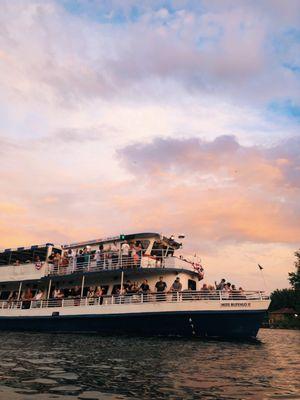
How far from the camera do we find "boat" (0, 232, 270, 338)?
20094 millimetres

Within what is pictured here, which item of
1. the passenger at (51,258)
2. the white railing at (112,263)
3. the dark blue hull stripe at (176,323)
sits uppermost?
the passenger at (51,258)

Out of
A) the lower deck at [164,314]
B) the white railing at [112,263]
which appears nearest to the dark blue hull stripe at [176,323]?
the lower deck at [164,314]

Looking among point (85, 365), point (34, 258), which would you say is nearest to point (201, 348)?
point (85, 365)

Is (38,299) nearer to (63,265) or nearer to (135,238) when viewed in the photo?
(63,265)

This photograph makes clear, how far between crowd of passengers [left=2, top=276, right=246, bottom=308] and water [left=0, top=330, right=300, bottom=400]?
19.1ft

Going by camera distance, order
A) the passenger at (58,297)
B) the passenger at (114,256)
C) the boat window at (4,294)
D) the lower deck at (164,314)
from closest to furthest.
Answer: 1. the lower deck at (164,314)
2. the passenger at (114,256)
3. the passenger at (58,297)
4. the boat window at (4,294)

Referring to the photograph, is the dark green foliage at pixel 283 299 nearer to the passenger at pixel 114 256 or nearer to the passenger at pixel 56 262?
the passenger at pixel 114 256

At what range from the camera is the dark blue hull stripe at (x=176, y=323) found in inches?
786

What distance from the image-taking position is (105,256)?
79.7 feet

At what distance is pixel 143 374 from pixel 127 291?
13.4 meters

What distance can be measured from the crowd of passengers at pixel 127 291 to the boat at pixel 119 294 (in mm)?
51

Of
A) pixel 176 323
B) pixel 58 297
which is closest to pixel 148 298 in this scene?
pixel 176 323

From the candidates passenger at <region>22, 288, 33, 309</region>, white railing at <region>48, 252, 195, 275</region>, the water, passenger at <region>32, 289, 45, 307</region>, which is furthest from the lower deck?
the water

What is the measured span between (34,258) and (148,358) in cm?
1792
